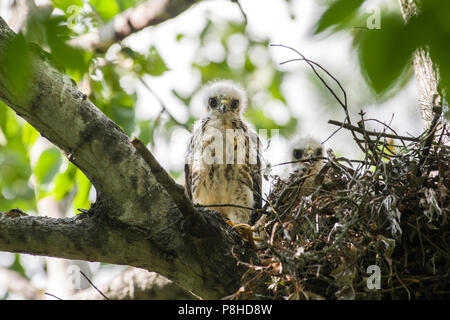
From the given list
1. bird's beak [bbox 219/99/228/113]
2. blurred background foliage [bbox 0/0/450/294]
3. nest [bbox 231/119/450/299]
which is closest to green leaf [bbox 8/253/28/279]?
blurred background foliage [bbox 0/0/450/294]

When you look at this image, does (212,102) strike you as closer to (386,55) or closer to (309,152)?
(309,152)

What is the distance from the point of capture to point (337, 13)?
98 centimetres

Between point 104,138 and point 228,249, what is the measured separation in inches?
30.4

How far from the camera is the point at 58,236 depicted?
97.0 inches

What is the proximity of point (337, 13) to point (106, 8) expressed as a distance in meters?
4.30

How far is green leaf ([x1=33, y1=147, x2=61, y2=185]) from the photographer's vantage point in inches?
155

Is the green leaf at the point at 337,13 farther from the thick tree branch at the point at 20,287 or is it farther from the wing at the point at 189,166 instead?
the thick tree branch at the point at 20,287

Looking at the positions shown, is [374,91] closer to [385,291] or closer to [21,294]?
[385,291]

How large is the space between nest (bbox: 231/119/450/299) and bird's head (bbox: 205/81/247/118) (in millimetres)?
1958

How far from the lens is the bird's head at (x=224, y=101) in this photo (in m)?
4.38

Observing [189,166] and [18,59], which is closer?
[18,59]

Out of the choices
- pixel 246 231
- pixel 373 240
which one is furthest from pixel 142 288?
pixel 373 240

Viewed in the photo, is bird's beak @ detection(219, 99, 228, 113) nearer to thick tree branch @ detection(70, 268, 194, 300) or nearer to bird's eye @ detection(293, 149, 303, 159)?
bird's eye @ detection(293, 149, 303, 159)

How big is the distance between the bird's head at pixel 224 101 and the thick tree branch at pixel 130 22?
77 cm
